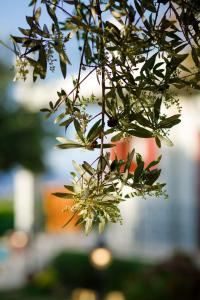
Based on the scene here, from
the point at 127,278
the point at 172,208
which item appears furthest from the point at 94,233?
the point at 127,278

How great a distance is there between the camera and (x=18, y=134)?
45.4 feet

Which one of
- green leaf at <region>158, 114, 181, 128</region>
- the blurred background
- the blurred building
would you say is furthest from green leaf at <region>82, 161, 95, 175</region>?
the blurred building

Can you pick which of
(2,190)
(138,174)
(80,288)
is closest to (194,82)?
(138,174)

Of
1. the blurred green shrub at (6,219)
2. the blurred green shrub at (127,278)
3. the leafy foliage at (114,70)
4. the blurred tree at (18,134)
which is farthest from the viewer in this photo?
the blurred green shrub at (6,219)

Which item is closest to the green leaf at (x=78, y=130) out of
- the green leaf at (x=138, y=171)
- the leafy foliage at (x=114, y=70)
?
the leafy foliage at (x=114, y=70)

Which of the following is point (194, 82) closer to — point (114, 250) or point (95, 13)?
point (95, 13)

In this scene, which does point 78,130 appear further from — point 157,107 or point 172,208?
point 172,208

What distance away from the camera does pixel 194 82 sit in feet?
4.04

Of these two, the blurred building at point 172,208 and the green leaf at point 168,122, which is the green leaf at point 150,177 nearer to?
the green leaf at point 168,122

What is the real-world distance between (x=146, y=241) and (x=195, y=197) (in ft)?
3.66

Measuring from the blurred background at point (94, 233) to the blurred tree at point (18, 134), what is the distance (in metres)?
0.02

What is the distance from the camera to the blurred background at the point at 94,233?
8281 millimetres

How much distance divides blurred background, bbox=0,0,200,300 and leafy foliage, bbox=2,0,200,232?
20.6 feet

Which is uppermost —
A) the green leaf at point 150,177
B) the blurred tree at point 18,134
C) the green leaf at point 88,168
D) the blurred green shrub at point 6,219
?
the blurred tree at point 18,134
